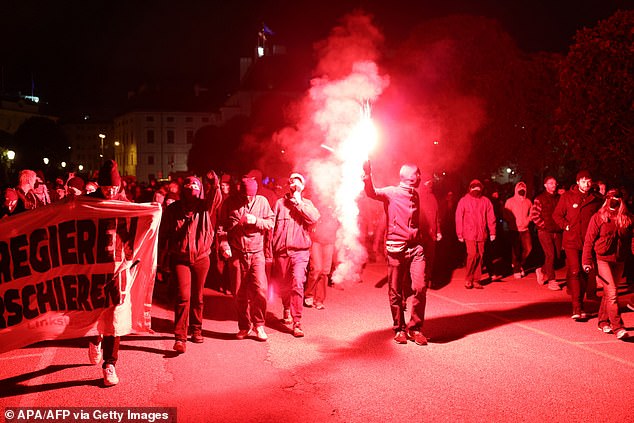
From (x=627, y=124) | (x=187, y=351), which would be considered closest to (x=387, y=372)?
(x=187, y=351)

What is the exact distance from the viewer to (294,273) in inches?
371

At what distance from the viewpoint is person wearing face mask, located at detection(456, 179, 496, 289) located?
1390 cm

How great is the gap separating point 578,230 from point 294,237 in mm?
4457

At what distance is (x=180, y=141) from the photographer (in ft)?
361

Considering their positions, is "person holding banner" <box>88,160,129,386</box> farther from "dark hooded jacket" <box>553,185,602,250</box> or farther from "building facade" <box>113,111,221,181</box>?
"building facade" <box>113,111,221,181</box>


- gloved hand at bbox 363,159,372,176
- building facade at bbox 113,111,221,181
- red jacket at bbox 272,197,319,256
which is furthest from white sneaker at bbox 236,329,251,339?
building facade at bbox 113,111,221,181

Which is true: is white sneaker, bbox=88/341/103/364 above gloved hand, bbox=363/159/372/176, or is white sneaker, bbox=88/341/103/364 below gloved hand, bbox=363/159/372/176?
below

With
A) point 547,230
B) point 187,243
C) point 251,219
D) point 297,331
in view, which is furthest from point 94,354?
point 547,230

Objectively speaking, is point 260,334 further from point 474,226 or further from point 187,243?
point 474,226

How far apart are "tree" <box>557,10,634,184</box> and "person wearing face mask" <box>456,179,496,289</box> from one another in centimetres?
492

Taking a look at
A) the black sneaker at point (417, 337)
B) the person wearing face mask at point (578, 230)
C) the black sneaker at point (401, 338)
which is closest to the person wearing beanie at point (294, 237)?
the black sneaker at point (401, 338)

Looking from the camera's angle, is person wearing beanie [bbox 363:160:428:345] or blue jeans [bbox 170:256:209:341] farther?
person wearing beanie [bbox 363:160:428:345]

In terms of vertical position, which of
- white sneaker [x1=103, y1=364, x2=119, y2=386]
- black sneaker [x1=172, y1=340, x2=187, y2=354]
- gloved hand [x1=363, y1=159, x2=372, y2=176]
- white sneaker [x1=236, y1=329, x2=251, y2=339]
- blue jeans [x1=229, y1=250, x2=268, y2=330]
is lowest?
white sneaker [x1=236, y1=329, x2=251, y2=339]

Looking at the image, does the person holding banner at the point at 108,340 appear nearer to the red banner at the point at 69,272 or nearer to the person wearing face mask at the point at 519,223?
the red banner at the point at 69,272
